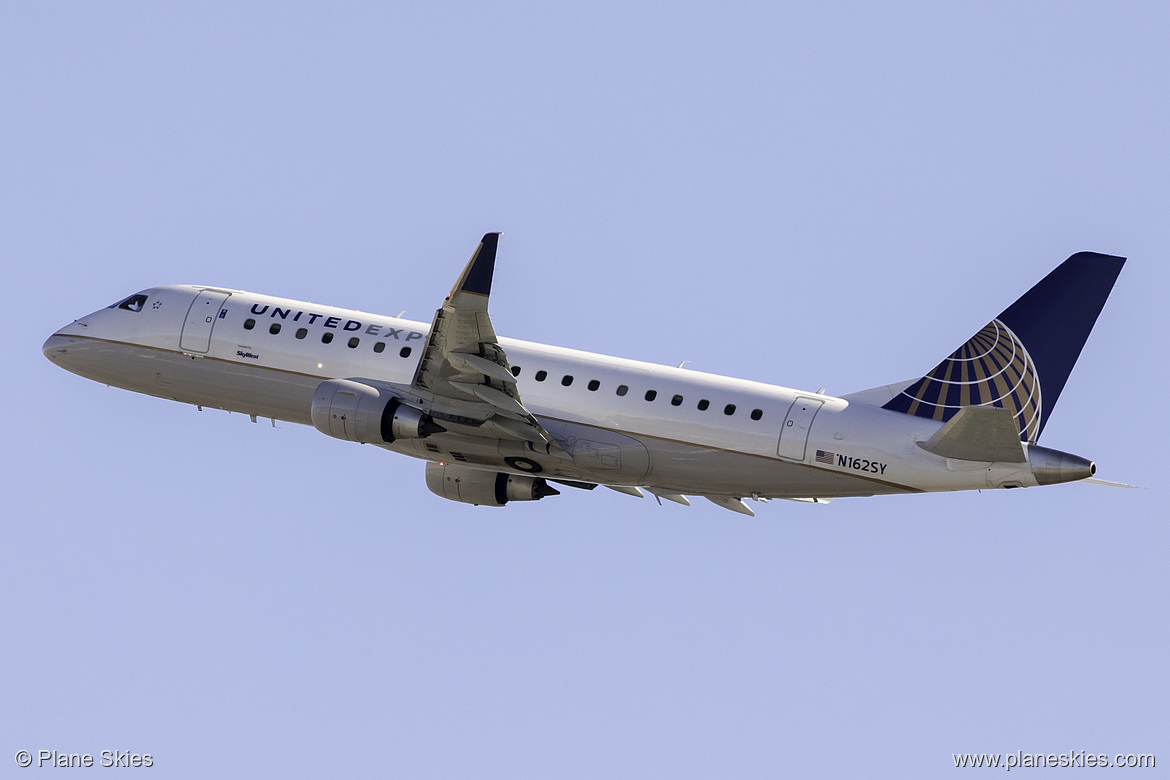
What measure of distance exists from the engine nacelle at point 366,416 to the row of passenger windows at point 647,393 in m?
2.94

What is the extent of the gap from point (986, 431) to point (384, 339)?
15.7m

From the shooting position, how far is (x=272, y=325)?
45.1 m

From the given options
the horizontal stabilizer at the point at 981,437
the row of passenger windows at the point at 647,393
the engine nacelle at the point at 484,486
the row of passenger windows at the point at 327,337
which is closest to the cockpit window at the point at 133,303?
the row of passenger windows at the point at 327,337

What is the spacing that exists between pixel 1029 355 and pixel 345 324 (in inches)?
680

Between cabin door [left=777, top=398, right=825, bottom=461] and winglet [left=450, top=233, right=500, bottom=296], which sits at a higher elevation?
winglet [left=450, top=233, right=500, bottom=296]

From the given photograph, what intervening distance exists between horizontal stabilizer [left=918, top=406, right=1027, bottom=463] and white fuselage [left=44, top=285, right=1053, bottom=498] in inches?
11.2

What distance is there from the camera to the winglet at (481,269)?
3666 centimetres

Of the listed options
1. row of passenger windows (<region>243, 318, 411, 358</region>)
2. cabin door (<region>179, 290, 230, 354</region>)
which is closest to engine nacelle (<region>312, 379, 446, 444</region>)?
row of passenger windows (<region>243, 318, 411, 358</region>)

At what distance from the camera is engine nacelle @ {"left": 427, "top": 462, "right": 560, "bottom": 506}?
1769 inches

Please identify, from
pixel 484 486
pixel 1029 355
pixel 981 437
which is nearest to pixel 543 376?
pixel 484 486

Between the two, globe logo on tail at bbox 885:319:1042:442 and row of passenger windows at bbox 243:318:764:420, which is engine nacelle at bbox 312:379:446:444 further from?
globe logo on tail at bbox 885:319:1042:442

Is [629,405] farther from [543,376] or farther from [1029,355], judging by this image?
[1029,355]

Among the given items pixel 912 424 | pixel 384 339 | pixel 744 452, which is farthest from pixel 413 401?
pixel 912 424

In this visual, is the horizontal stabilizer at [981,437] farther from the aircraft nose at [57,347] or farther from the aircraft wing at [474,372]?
the aircraft nose at [57,347]
